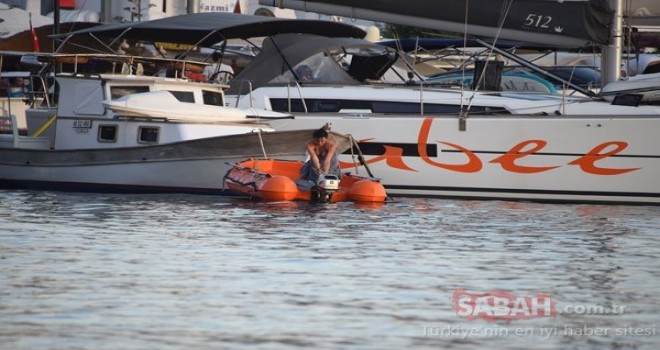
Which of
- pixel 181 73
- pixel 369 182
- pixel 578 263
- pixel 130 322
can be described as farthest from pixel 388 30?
pixel 130 322

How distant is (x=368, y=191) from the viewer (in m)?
20.8

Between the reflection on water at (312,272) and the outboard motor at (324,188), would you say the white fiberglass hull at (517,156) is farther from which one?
the outboard motor at (324,188)

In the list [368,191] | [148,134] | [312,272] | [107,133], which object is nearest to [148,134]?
[148,134]

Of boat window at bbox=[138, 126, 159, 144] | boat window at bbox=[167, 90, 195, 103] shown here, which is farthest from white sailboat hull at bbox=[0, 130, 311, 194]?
boat window at bbox=[167, 90, 195, 103]

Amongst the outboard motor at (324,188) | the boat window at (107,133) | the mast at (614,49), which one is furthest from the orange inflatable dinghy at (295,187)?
the mast at (614,49)

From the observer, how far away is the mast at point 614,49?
834 inches

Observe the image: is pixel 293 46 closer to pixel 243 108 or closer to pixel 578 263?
pixel 243 108

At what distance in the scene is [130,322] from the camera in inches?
451

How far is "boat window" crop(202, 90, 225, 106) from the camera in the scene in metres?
23.8

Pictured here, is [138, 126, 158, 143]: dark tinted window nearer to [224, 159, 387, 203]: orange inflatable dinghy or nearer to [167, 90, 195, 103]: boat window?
[167, 90, 195, 103]: boat window

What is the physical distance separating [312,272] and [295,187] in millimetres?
6695

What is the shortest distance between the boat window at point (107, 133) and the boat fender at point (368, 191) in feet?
13.8

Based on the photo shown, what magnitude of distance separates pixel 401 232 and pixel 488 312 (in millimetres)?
5792

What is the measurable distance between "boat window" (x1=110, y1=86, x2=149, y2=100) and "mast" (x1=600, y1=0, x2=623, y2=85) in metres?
7.35
